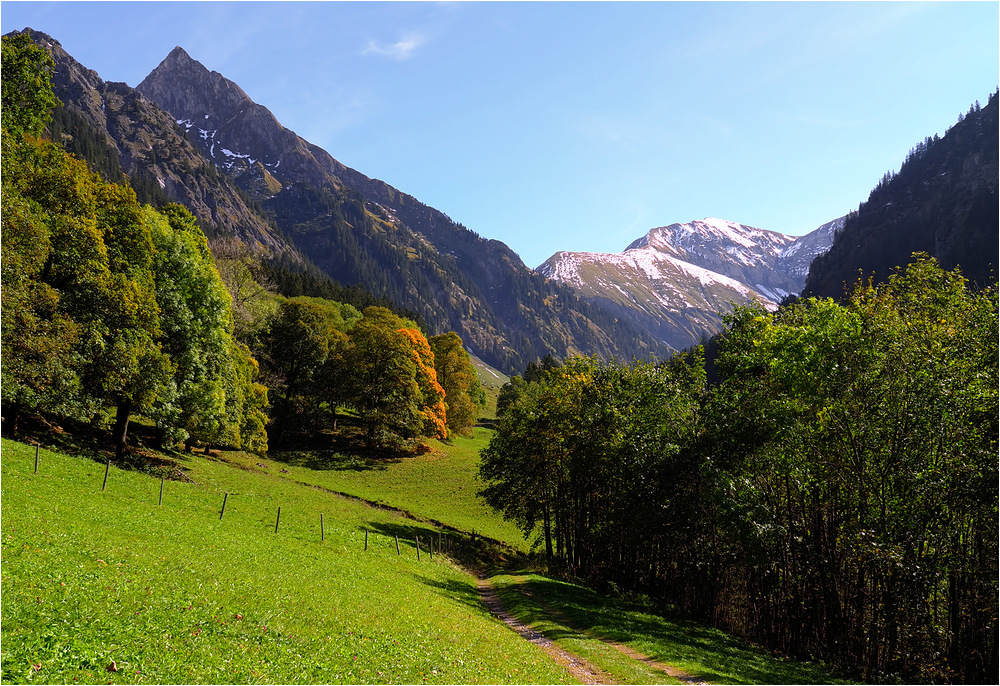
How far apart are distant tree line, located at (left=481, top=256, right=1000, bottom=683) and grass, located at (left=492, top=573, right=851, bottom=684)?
3.16 metres

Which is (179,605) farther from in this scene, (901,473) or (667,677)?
(901,473)

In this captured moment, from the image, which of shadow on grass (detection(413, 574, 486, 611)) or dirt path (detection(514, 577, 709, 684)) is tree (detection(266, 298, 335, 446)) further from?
dirt path (detection(514, 577, 709, 684))

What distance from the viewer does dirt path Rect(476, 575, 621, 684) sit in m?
17.1

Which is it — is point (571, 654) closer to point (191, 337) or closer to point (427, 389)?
point (191, 337)

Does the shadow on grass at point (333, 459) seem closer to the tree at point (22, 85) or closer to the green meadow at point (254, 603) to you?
the green meadow at point (254, 603)

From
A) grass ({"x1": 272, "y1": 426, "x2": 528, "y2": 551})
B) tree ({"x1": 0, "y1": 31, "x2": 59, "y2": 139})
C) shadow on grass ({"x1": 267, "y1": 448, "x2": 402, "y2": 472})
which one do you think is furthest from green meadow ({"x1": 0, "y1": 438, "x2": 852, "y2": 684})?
shadow on grass ({"x1": 267, "y1": 448, "x2": 402, "y2": 472})

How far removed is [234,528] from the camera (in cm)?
2816

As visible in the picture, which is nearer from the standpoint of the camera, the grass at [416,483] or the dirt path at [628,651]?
the dirt path at [628,651]

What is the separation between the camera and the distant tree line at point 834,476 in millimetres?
19172

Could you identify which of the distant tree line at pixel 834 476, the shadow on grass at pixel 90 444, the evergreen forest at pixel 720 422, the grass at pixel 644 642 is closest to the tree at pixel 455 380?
the evergreen forest at pixel 720 422

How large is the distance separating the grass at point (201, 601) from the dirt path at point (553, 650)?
1041 mm

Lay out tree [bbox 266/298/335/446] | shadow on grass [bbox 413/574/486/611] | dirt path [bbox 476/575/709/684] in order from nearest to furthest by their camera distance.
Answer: dirt path [bbox 476/575/709/684]
shadow on grass [bbox 413/574/486/611]
tree [bbox 266/298/335/446]

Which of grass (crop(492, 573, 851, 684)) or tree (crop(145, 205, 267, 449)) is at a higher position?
tree (crop(145, 205, 267, 449))

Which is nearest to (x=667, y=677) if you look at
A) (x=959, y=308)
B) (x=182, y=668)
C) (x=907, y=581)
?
(x=907, y=581)
